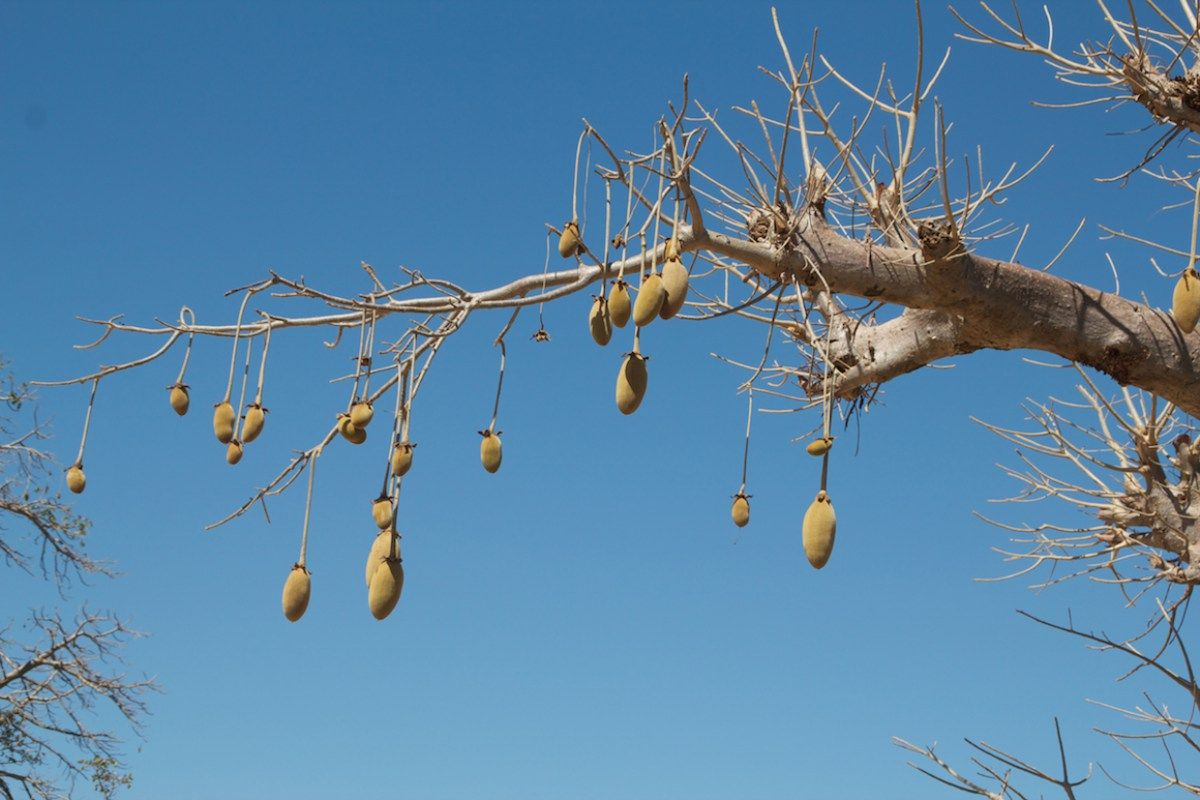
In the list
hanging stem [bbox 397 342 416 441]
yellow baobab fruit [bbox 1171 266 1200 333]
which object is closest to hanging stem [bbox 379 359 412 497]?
hanging stem [bbox 397 342 416 441]

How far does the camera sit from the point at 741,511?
2.62 m

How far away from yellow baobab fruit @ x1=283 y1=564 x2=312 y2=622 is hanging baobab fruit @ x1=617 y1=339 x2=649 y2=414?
699 mm

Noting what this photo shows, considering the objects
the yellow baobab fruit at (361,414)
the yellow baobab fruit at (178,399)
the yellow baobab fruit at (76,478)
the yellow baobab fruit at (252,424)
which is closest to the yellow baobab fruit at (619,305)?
the yellow baobab fruit at (361,414)

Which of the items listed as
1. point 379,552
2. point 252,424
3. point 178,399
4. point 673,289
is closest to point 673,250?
point 673,289

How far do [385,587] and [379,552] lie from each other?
7cm

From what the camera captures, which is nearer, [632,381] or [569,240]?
[632,381]

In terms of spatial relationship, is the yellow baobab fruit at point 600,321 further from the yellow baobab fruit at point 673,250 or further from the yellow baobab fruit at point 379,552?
the yellow baobab fruit at point 379,552

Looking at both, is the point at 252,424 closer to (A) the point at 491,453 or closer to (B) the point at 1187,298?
(A) the point at 491,453

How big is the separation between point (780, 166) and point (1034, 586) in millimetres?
2869

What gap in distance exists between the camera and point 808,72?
417 cm

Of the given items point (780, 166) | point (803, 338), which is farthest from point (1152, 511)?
point (780, 166)

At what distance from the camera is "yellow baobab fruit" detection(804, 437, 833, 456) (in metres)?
2.19

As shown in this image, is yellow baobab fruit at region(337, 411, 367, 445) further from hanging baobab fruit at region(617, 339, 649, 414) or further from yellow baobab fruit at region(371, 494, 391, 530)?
hanging baobab fruit at region(617, 339, 649, 414)

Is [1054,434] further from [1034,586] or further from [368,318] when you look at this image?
[368,318]
